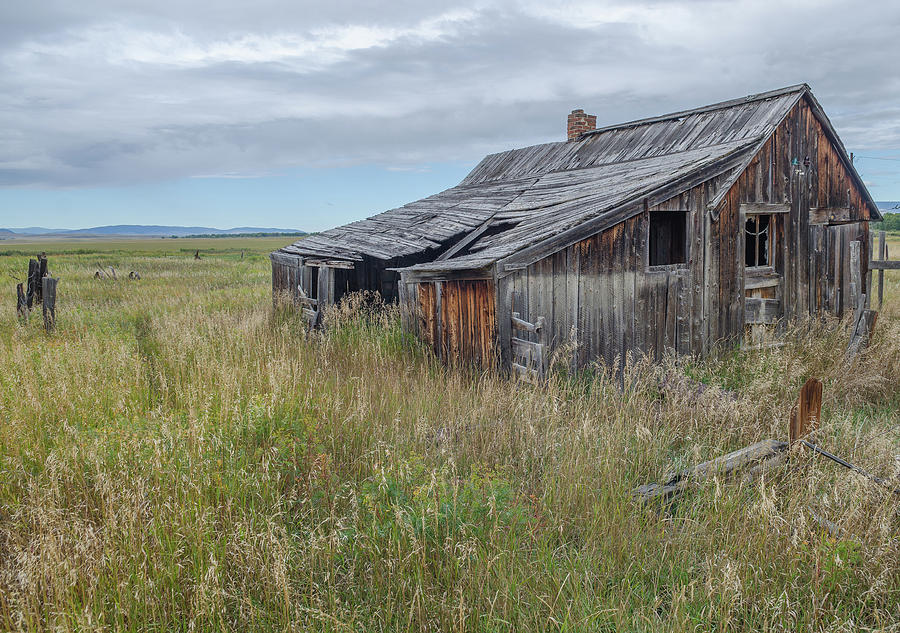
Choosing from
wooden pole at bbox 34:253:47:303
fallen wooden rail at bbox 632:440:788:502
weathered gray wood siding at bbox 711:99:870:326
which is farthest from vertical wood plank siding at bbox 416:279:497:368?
wooden pole at bbox 34:253:47:303

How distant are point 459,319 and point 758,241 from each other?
216 inches

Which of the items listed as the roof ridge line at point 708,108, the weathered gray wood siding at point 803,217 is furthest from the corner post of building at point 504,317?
the roof ridge line at point 708,108

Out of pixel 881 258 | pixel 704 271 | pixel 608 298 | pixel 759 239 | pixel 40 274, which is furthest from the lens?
pixel 881 258

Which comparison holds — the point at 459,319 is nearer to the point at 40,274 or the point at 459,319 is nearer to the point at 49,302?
the point at 49,302

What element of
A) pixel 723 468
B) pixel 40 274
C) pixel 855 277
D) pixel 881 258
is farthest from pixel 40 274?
pixel 881 258

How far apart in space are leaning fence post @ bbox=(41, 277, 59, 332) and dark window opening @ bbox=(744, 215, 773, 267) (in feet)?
40.4

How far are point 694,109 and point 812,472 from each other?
10.1 metres

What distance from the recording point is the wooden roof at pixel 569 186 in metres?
8.88

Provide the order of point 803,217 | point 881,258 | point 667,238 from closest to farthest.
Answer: point 667,238 → point 803,217 → point 881,258

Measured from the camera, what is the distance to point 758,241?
10461mm

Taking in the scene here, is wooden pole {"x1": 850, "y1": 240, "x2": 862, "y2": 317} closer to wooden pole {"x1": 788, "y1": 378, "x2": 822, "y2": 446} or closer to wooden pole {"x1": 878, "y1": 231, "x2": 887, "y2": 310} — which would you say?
wooden pole {"x1": 878, "y1": 231, "x2": 887, "y2": 310}

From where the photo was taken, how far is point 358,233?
1509cm

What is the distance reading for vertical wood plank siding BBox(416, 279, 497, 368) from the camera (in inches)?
338

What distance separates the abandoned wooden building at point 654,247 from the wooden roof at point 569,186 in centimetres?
5
